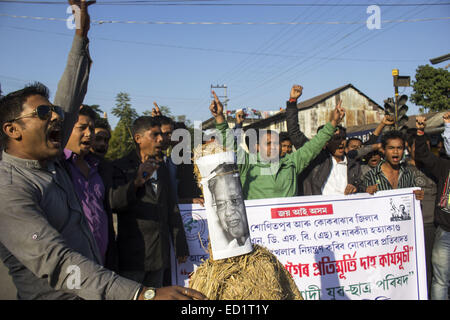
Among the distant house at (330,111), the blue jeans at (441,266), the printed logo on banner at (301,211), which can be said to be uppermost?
the distant house at (330,111)

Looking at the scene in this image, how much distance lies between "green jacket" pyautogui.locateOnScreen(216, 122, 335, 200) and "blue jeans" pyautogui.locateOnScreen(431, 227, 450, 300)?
1.91 m

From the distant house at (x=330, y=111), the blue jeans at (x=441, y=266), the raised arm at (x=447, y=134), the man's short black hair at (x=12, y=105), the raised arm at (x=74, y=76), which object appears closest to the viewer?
the man's short black hair at (x=12, y=105)

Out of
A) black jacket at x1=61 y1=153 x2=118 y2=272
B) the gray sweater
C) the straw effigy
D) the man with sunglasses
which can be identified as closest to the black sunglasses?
the man with sunglasses

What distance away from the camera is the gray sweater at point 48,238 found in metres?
1.28

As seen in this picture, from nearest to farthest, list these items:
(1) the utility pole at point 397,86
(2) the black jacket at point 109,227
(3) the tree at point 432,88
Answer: (2) the black jacket at point 109,227 → (1) the utility pole at point 397,86 → (3) the tree at point 432,88

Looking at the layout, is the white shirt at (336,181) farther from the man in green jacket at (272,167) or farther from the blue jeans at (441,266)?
the blue jeans at (441,266)

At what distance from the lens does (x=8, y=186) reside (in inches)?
54.5

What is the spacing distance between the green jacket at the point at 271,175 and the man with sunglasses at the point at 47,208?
223cm

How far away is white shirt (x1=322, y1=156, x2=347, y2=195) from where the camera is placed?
14.4 ft

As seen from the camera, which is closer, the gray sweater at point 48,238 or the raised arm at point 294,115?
the gray sweater at point 48,238

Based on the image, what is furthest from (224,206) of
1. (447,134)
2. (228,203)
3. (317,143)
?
(447,134)

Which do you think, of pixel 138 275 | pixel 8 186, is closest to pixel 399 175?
pixel 138 275

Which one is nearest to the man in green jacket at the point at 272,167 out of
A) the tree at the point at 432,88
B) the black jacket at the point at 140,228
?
the black jacket at the point at 140,228

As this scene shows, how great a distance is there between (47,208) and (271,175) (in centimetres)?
272
